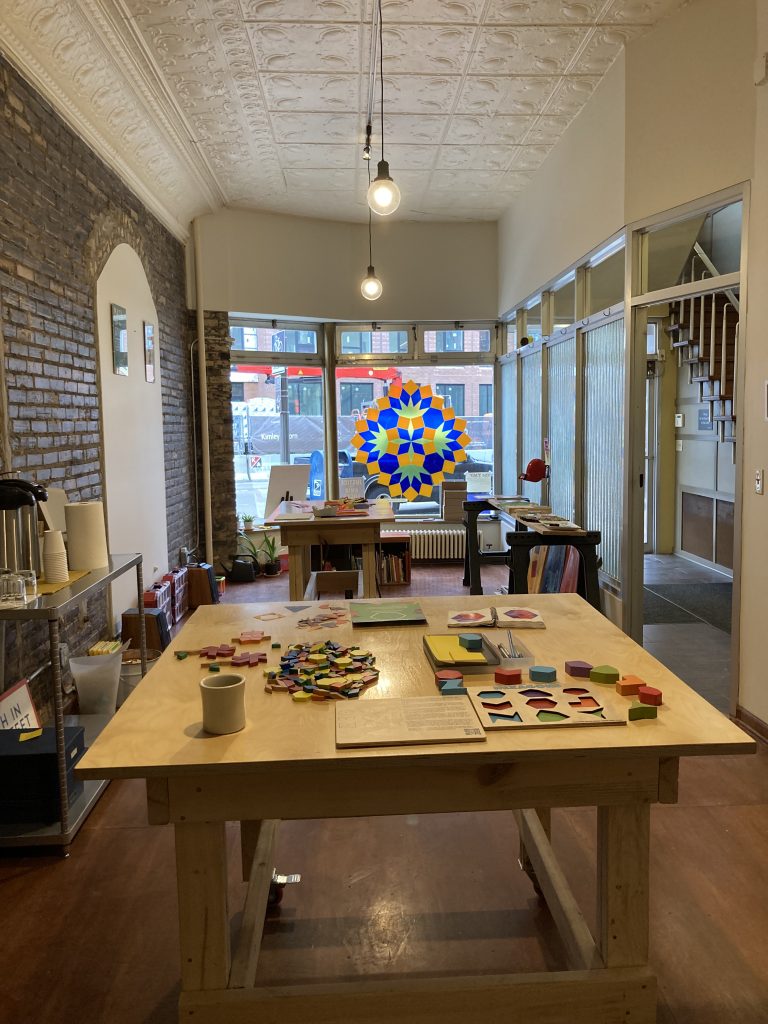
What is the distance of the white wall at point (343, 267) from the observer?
307 inches

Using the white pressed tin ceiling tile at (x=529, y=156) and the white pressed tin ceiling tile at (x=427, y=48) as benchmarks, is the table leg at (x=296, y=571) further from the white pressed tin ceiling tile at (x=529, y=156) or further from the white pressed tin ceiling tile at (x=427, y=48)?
the white pressed tin ceiling tile at (x=529, y=156)

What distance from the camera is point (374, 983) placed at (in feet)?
5.65

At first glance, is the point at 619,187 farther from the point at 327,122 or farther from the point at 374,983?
the point at 374,983

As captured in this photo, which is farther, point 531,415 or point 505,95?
point 531,415

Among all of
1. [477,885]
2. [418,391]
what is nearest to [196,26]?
[477,885]

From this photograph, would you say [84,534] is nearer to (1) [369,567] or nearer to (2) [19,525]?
(2) [19,525]

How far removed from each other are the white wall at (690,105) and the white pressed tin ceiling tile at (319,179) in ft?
9.54

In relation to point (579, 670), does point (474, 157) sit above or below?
above

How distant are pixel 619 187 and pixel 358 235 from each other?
409cm

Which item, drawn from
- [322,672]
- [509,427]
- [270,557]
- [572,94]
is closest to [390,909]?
[322,672]

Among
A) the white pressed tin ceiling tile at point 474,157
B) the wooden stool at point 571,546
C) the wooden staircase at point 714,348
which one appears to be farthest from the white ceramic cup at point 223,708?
the wooden staircase at point 714,348

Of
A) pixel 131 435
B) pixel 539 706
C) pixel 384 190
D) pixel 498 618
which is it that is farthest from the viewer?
pixel 131 435

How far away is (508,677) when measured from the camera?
1865 mm

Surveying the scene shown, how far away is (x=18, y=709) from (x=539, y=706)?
2.53 metres
